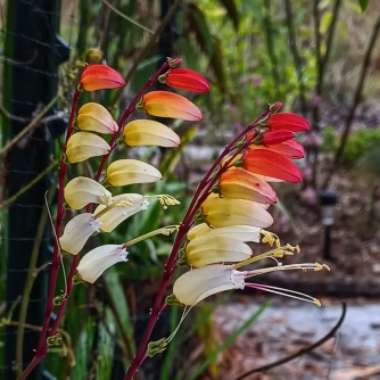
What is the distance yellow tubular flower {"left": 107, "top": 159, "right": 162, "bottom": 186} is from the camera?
63 centimetres

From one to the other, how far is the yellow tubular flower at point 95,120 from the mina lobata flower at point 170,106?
0.03 meters

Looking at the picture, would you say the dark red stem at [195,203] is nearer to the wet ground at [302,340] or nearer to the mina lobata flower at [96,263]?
the mina lobata flower at [96,263]

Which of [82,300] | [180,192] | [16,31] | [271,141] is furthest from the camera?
[180,192]

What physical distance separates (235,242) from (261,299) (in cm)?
279

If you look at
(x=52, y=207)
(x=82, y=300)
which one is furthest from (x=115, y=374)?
(x=52, y=207)

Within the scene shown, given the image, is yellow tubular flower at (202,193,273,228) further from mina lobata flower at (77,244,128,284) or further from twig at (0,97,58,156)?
twig at (0,97,58,156)

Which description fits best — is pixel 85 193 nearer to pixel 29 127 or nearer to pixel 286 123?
pixel 286 123

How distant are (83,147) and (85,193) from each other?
0.12ft

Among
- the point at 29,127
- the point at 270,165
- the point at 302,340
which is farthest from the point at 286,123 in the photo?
the point at 302,340

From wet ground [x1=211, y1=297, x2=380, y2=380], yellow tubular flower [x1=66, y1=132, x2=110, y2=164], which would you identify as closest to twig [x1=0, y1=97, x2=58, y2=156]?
yellow tubular flower [x1=66, y1=132, x2=110, y2=164]

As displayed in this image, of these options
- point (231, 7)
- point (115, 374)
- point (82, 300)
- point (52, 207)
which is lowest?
point (115, 374)

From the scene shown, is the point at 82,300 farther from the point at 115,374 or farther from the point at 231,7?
the point at 231,7

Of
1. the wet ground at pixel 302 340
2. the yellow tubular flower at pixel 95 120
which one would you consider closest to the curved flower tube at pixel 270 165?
the yellow tubular flower at pixel 95 120

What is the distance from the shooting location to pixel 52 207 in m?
1.28
